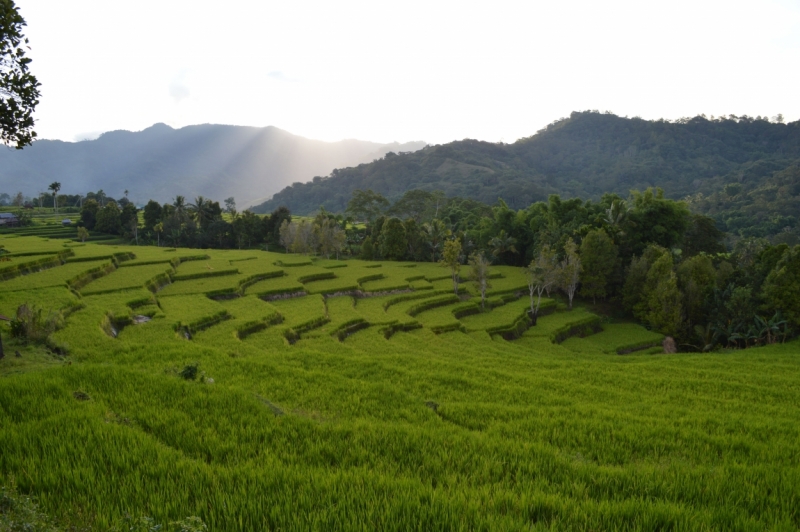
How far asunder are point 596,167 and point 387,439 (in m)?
192

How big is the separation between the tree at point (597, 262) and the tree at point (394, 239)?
64.2ft

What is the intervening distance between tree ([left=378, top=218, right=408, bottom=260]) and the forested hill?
260 feet

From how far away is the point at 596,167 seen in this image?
175m

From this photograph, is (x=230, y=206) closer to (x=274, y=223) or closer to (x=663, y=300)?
(x=274, y=223)

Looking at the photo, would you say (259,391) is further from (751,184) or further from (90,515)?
(751,184)

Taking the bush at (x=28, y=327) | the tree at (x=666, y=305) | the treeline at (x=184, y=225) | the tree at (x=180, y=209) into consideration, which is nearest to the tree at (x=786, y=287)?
the tree at (x=666, y=305)

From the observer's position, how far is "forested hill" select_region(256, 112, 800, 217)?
137 metres

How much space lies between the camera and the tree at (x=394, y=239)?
45.8 metres

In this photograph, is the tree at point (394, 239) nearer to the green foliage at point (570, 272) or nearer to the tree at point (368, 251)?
the tree at point (368, 251)

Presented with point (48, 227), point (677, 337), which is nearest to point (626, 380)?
point (677, 337)

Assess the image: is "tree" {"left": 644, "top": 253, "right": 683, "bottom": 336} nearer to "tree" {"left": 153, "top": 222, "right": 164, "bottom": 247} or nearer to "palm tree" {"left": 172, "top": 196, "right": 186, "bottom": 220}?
"tree" {"left": 153, "top": 222, "right": 164, "bottom": 247}

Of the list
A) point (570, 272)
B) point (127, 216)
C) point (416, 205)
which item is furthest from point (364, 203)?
point (570, 272)

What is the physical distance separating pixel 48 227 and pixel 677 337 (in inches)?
2685

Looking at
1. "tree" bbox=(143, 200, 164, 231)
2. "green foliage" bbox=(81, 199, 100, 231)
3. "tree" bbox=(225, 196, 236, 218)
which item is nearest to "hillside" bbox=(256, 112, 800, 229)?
"tree" bbox=(225, 196, 236, 218)
